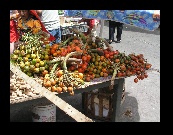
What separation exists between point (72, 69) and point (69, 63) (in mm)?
95

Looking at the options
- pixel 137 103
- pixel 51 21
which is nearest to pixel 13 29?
pixel 51 21

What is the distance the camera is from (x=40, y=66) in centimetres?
363

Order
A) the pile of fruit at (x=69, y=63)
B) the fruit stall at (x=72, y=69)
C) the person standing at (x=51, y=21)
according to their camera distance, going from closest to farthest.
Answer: the fruit stall at (x=72, y=69)
the pile of fruit at (x=69, y=63)
the person standing at (x=51, y=21)

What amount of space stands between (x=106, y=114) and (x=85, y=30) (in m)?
3.84

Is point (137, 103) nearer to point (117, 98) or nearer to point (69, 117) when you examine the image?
point (117, 98)

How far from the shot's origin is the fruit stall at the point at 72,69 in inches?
131

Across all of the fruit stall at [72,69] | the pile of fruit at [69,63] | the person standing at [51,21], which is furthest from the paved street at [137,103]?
the person standing at [51,21]

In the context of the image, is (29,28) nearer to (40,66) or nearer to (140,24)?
(40,66)

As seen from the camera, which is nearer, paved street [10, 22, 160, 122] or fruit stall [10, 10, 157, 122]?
fruit stall [10, 10, 157, 122]

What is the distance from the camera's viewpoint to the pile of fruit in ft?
11.3

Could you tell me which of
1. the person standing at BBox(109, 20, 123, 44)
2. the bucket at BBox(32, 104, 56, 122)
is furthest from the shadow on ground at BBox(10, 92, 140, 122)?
the person standing at BBox(109, 20, 123, 44)

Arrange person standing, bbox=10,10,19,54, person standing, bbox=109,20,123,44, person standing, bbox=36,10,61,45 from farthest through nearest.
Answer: person standing, bbox=109,20,123,44 → person standing, bbox=36,10,61,45 → person standing, bbox=10,10,19,54

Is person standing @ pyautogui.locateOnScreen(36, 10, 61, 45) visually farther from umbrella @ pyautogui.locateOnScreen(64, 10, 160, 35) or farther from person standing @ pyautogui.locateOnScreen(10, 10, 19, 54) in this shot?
umbrella @ pyautogui.locateOnScreen(64, 10, 160, 35)

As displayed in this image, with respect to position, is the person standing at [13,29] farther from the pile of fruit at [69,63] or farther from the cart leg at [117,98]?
the cart leg at [117,98]
